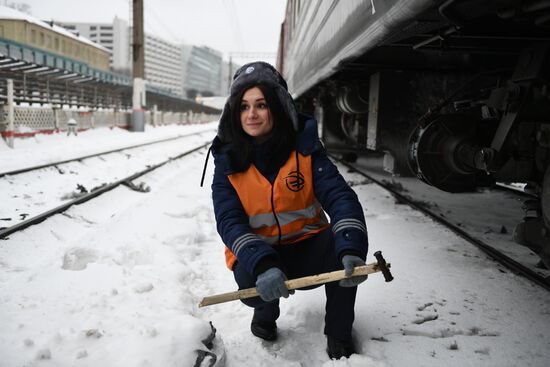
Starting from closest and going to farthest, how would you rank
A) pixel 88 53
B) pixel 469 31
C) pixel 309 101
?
pixel 469 31
pixel 309 101
pixel 88 53

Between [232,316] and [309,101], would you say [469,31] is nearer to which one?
[232,316]

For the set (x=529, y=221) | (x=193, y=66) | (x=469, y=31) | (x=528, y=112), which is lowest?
(x=529, y=221)

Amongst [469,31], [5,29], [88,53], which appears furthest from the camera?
[88,53]

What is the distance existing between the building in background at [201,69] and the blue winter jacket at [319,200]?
131525 millimetres

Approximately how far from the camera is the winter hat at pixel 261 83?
2.05 metres

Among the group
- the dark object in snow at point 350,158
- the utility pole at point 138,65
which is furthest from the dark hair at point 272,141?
the utility pole at point 138,65

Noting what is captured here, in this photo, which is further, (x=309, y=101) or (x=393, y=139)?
(x=309, y=101)

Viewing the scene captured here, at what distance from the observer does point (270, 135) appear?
2.15m

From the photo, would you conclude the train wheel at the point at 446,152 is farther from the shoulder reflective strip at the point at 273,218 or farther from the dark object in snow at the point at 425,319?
the shoulder reflective strip at the point at 273,218

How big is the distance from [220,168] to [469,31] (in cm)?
190

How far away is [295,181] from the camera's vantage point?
6.80ft

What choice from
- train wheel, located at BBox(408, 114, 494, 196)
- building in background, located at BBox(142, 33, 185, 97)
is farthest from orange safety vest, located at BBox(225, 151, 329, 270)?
building in background, located at BBox(142, 33, 185, 97)

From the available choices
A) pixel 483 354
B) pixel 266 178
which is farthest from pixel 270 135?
pixel 483 354

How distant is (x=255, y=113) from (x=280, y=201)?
1.44ft
